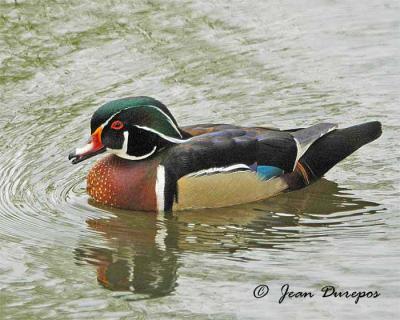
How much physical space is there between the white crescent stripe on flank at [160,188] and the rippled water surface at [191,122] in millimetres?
134

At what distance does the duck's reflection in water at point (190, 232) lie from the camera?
846 centimetres

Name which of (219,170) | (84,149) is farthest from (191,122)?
(84,149)

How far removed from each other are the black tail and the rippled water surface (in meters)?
0.12

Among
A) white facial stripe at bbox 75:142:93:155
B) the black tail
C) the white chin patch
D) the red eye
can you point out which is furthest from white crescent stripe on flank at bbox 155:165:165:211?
the black tail

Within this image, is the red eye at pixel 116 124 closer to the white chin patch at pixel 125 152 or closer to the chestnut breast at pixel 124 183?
the white chin patch at pixel 125 152

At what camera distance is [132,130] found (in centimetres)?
991

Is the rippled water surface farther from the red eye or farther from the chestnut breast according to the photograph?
the red eye

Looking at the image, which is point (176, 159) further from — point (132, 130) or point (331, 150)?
point (331, 150)

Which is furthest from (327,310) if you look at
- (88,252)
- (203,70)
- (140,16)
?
(140,16)

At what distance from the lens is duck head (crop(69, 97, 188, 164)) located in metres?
9.75

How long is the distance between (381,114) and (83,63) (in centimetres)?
313

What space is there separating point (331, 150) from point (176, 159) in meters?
1.47

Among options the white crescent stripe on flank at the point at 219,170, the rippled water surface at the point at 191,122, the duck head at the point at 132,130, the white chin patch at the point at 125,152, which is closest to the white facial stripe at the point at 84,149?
the duck head at the point at 132,130

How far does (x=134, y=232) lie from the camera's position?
9359mm
